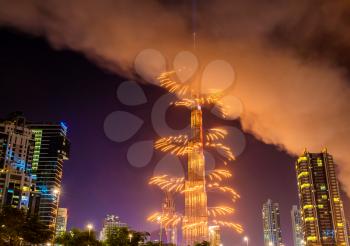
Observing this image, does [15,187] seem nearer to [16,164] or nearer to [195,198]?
[16,164]

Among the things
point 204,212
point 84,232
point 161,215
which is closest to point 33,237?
point 84,232

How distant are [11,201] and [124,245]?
393 ft

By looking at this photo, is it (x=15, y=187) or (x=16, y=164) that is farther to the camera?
(x=16, y=164)

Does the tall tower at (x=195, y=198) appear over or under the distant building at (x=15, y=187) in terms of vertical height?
under

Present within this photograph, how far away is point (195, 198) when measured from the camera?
218 feet

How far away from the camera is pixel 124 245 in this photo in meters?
63.1

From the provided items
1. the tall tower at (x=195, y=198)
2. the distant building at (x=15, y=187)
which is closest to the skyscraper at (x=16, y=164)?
the distant building at (x=15, y=187)

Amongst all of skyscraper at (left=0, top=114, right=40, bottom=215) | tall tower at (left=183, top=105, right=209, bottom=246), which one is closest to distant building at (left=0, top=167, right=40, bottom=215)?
skyscraper at (left=0, top=114, right=40, bottom=215)

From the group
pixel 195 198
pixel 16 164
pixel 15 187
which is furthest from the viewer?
pixel 16 164

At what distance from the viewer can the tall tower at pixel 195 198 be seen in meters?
64.9

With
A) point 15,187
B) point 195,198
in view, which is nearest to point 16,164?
point 15,187

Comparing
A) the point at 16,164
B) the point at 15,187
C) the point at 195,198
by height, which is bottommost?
the point at 195,198

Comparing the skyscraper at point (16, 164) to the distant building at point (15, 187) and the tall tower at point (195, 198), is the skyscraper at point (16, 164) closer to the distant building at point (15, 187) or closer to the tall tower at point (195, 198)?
the distant building at point (15, 187)

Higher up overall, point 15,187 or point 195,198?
point 15,187
